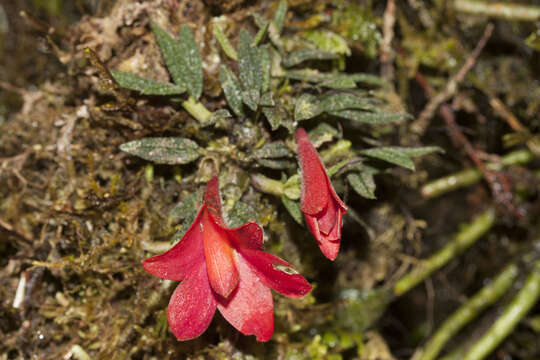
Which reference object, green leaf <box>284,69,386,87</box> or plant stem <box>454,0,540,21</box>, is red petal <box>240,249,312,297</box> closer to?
green leaf <box>284,69,386,87</box>

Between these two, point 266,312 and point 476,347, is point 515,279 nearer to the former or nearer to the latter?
point 476,347

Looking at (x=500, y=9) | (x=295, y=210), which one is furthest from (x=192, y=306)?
(x=500, y=9)

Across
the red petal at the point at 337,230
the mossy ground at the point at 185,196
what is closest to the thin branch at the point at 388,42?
the mossy ground at the point at 185,196

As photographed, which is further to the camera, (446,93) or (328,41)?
(446,93)

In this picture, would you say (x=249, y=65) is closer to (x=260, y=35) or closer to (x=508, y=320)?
(x=260, y=35)

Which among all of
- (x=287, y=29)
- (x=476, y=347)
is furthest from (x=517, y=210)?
(x=287, y=29)

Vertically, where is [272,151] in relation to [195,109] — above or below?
below

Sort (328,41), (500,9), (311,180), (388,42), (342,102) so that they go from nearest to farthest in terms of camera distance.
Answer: (311,180) → (342,102) → (328,41) → (388,42) → (500,9)

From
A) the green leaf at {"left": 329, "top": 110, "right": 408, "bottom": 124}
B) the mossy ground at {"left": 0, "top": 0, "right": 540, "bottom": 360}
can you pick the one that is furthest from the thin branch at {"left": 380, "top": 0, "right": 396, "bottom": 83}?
the green leaf at {"left": 329, "top": 110, "right": 408, "bottom": 124}
